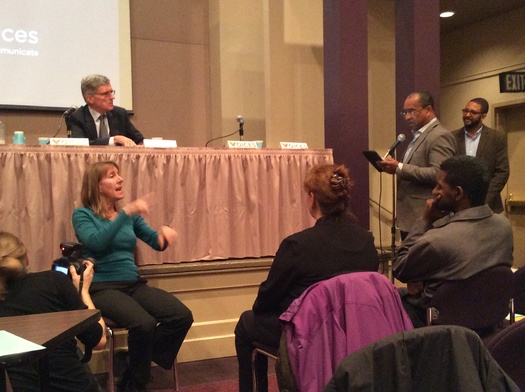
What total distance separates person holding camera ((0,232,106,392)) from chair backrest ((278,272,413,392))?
74cm

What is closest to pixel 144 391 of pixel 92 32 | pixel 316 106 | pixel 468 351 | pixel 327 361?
pixel 327 361

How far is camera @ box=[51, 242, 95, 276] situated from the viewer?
7.84 ft

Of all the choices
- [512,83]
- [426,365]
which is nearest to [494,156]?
[512,83]

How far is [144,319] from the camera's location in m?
2.73

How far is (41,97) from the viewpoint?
479cm

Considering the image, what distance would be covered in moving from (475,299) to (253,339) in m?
0.88

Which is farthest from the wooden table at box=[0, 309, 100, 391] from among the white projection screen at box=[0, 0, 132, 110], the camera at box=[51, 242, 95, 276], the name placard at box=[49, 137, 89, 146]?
the white projection screen at box=[0, 0, 132, 110]

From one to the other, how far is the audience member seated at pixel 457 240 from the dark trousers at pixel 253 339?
537 millimetres

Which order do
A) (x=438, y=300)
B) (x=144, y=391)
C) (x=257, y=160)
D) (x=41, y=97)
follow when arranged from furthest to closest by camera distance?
(x=41, y=97)
(x=257, y=160)
(x=144, y=391)
(x=438, y=300)

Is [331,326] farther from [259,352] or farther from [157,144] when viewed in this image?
[157,144]

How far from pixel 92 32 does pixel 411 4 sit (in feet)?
8.80

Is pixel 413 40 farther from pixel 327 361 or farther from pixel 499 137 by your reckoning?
pixel 327 361

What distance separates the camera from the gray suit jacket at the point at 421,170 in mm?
3418

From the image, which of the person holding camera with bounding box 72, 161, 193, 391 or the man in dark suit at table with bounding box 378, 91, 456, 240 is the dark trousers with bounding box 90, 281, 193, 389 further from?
the man in dark suit at table with bounding box 378, 91, 456, 240
